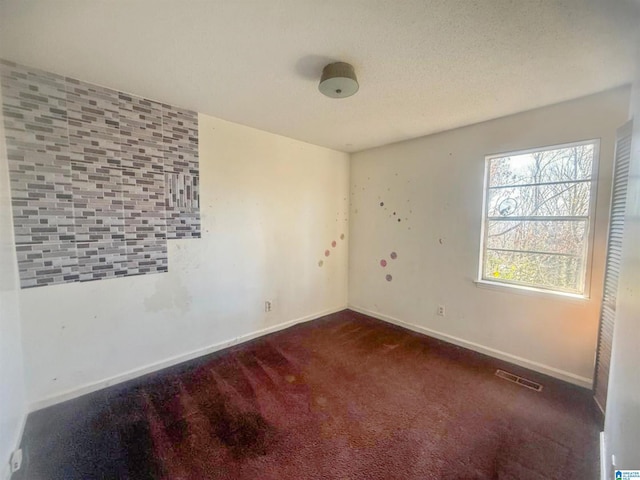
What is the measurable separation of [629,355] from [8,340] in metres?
3.09

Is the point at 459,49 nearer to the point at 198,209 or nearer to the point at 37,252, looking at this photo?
the point at 198,209

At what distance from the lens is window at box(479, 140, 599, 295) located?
7.37 ft

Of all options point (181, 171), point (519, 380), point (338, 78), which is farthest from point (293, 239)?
point (519, 380)

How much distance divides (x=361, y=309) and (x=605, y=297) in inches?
102

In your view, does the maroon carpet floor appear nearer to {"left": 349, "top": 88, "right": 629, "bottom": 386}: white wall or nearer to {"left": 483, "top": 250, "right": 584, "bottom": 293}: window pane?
{"left": 349, "top": 88, "right": 629, "bottom": 386}: white wall

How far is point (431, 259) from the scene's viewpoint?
125 inches

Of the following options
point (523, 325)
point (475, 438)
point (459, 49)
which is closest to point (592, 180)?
point (523, 325)

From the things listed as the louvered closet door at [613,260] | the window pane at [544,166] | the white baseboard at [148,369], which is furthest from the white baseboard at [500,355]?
the window pane at [544,166]

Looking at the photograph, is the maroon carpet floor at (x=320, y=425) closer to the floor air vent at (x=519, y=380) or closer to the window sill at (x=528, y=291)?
the floor air vent at (x=519, y=380)

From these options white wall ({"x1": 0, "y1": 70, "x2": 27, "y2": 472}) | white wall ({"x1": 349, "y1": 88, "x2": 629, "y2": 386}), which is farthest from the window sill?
white wall ({"x1": 0, "y1": 70, "x2": 27, "y2": 472})

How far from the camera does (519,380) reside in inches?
91.5

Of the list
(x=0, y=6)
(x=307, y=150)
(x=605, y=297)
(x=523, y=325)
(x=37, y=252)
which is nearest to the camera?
(x=0, y=6)

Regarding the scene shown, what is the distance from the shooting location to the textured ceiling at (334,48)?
130cm

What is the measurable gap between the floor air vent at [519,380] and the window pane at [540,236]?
1.17 meters
